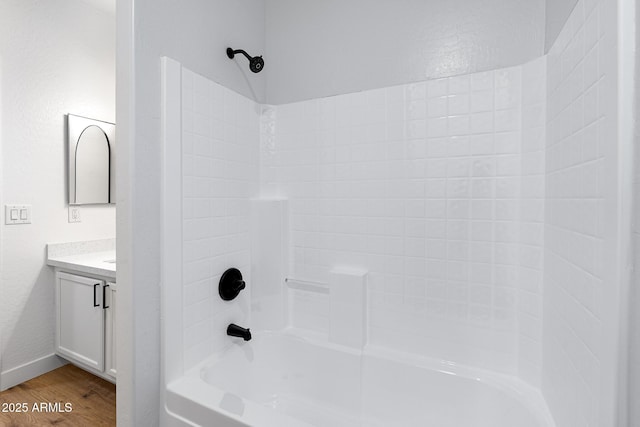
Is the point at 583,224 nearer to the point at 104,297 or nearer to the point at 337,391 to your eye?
the point at 337,391

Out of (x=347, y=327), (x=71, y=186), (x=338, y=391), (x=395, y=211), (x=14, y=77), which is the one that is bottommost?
(x=338, y=391)

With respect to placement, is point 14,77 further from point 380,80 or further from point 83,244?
point 380,80

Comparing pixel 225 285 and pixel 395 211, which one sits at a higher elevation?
pixel 395 211

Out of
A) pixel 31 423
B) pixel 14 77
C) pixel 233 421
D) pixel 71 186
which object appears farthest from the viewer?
pixel 71 186

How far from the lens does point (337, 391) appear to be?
151 cm

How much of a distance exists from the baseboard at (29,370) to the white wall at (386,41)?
2428mm

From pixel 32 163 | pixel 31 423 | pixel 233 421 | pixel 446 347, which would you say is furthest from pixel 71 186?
pixel 446 347

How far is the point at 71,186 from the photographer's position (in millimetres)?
2326

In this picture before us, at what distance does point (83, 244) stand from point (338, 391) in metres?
2.22

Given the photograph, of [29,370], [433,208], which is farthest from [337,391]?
[29,370]

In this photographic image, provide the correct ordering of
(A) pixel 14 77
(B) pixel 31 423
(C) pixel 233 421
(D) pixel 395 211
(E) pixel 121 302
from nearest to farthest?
(C) pixel 233 421 → (E) pixel 121 302 → (D) pixel 395 211 → (B) pixel 31 423 → (A) pixel 14 77

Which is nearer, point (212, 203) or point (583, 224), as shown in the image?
point (583, 224)

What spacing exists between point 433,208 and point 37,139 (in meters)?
2.66

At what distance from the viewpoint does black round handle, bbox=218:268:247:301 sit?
149cm
